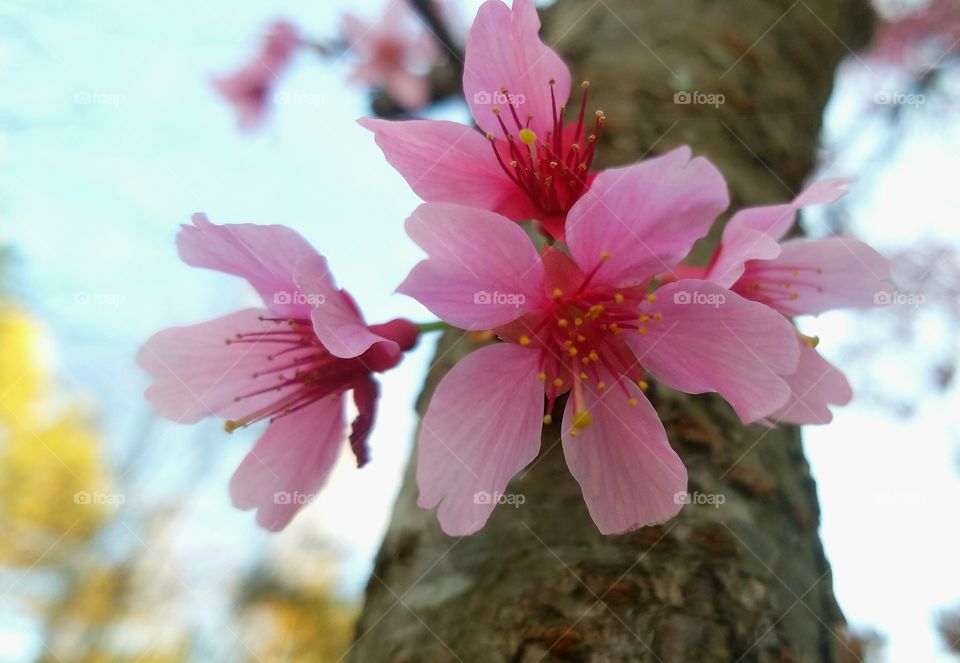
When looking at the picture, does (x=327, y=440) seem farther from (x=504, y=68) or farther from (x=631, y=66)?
(x=631, y=66)

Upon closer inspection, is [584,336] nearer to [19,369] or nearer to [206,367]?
[206,367]

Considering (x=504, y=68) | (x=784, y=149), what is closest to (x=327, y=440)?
(x=504, y=68)

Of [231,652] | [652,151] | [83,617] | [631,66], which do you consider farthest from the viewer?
[83,617]

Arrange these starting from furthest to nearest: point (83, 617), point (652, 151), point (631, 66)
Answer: point (83, 617) < point (631, 66) < point (652, 151)

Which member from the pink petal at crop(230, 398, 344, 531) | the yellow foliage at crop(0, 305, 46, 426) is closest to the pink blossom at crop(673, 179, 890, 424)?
the pink petal at crop(230, 398, 344, 531)

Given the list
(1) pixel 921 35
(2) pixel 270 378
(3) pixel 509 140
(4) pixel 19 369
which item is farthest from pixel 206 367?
(4) pixel 19 369

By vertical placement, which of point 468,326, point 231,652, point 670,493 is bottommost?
point 231,652
